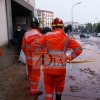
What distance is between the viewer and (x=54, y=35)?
2.75m

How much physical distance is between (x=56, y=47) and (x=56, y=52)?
0.30 feet

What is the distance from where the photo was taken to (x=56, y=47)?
277 cm

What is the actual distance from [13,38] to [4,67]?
126 centimetres

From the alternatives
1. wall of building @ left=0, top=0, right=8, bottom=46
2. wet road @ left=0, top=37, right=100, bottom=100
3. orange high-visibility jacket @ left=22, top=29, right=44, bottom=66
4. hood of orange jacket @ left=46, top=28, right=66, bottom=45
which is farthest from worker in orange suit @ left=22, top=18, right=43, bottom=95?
wall of building @ left=0, top=0, right=8, bottom=46

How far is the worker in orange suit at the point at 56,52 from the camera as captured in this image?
9.09 feet

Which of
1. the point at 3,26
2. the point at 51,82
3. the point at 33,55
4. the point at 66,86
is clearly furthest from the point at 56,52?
the point at 3,26

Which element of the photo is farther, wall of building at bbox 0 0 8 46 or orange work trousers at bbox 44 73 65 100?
wall of building at bbox 0 0 8 46

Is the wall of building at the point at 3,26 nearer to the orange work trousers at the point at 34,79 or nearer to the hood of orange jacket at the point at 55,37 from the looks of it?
the orange work trousers at the point at 34,79

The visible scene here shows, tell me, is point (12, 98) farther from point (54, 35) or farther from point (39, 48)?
point (54, 35)

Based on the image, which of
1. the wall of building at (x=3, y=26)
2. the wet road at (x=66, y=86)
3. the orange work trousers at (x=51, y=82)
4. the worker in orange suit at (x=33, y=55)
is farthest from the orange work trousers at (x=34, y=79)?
the wall of building at (x=3, y=26)

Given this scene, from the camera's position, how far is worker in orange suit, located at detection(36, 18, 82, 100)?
2770mm

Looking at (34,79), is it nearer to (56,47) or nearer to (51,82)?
(51,82)

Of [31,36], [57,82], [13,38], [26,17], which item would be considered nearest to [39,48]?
[31,36]

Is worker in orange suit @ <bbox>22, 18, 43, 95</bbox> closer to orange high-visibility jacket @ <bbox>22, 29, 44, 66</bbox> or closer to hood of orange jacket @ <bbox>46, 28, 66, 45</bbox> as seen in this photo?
orange high-visibility jacket @ <bbox>22, 29, 44, 66</bbox>
